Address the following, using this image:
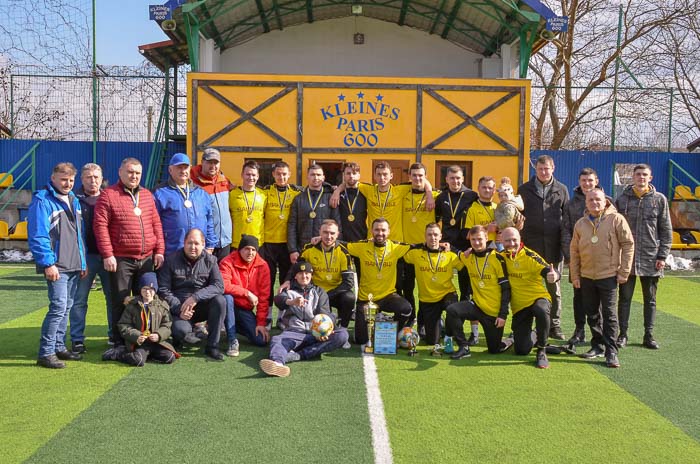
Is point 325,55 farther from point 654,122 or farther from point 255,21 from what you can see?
point 654,122

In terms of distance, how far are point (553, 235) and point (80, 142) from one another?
13592mm

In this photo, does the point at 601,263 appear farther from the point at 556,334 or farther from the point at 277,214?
the point at 277,214

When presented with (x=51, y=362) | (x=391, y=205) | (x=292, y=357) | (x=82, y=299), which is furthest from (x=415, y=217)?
(x=51, y=362)

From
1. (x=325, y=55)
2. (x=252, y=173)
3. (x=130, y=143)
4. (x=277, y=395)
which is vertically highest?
(x=325, y=55)

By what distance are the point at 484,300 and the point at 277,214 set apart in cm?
260

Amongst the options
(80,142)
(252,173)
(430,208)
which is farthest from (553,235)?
(80,142)

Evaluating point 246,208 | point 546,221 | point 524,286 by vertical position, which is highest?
point 246,208

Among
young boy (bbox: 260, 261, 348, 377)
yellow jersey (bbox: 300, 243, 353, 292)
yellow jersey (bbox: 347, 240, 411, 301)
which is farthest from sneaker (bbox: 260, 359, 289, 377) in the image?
yellow jersey (bbox: 347, 240, 411, 301)

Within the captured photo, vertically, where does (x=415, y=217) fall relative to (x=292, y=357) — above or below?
above

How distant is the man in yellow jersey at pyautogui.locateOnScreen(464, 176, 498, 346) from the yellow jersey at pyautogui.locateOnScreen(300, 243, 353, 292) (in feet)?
4.88

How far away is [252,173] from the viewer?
7.11 m

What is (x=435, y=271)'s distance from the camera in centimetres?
668

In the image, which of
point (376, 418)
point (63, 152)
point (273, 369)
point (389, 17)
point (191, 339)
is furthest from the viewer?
point (389, 17)

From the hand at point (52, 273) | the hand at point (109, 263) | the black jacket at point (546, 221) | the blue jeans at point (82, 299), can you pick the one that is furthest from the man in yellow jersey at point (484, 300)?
the hand at point (52, 273)
